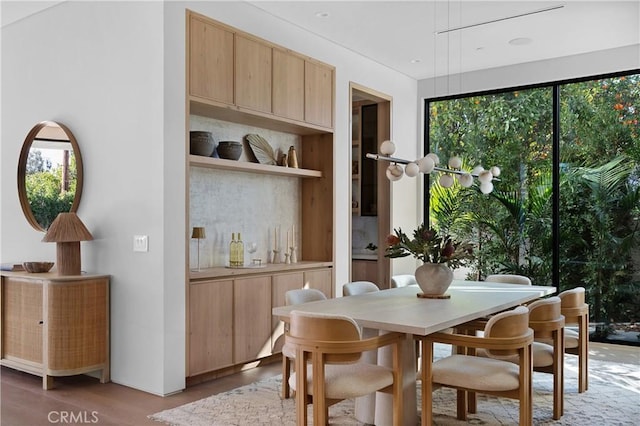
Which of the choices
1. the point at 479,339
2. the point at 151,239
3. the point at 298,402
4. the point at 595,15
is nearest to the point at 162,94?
the point at 151,239

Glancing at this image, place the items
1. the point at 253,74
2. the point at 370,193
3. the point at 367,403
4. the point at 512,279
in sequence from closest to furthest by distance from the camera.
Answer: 1. the point at 367,403
2. the point at 253,74
3. the point at 512,279
4. the point at 370,193

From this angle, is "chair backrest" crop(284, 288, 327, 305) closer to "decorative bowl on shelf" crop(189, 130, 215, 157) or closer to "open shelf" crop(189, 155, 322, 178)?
"open shelf" crop(189, 155, 322, 178)

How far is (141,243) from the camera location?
13.5 ft

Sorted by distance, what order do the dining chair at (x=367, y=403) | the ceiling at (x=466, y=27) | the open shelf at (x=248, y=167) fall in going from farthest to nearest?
the ceiling at (x=466, y=27) → the open shelf at (x=248, y=167) → the dining chair at (x=367, y=403)

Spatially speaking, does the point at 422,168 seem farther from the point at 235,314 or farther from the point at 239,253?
the point at 235,314

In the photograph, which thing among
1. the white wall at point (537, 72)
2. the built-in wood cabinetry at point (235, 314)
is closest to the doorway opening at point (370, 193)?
the white wall at point (537, 72)

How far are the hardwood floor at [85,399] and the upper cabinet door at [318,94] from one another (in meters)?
2.34

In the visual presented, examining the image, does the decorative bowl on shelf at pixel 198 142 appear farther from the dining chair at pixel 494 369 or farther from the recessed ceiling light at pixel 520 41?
the recessed ceiling light at pixel 520 41

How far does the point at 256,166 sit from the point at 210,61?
0.96 meters

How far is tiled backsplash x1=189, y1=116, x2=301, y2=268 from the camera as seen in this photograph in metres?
4.78

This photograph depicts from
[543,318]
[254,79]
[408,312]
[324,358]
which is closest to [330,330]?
[324,358]

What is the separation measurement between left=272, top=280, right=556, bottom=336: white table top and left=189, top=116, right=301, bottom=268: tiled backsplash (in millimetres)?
1442

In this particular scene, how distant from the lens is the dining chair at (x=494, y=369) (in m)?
2.94

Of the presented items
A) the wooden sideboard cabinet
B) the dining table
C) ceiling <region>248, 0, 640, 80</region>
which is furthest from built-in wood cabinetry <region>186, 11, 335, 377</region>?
the dining table
